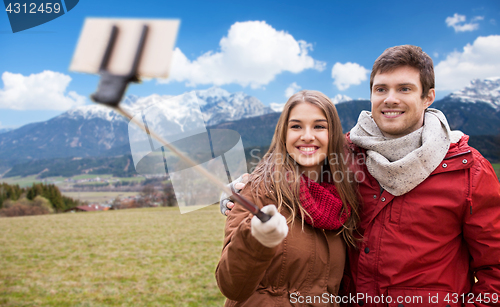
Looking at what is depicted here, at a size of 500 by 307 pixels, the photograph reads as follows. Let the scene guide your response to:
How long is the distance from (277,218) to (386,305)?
5.35 feet

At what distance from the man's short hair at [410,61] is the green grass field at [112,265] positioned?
10.6m

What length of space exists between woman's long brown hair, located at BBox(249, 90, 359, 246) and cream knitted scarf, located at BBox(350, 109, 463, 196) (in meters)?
0.25

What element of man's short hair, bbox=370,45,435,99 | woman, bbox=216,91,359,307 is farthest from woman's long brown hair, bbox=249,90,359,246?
man's short hair, bbox=370,45,435,99

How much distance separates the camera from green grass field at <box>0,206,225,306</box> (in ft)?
39.8

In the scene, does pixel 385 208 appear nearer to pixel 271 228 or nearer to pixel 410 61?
pixel 410 61

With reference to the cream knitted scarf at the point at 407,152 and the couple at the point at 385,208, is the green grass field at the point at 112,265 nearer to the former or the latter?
the couple at the point at 385,208

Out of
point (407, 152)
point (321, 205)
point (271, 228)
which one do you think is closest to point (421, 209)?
point (407, 152)

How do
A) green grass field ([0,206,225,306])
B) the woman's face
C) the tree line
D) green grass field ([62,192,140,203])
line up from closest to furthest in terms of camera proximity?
the woman's face → green grass field ([0,206,225,306]) → the tree line → green grass field ([62,192,140,203])

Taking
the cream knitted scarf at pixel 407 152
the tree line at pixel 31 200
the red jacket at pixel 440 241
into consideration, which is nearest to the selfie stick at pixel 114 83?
the cream knitted scarf at pixel 407 152

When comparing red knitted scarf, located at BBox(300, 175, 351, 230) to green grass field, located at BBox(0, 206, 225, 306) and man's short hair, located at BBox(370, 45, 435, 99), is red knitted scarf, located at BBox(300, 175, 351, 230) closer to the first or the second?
man's short hair, located at BBox(370, 45, 435, 99)

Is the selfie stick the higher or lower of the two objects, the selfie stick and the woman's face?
the higher

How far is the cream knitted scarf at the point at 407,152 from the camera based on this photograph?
234cm

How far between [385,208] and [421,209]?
273 millimetres

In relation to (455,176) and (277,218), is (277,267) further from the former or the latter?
(455,176)
